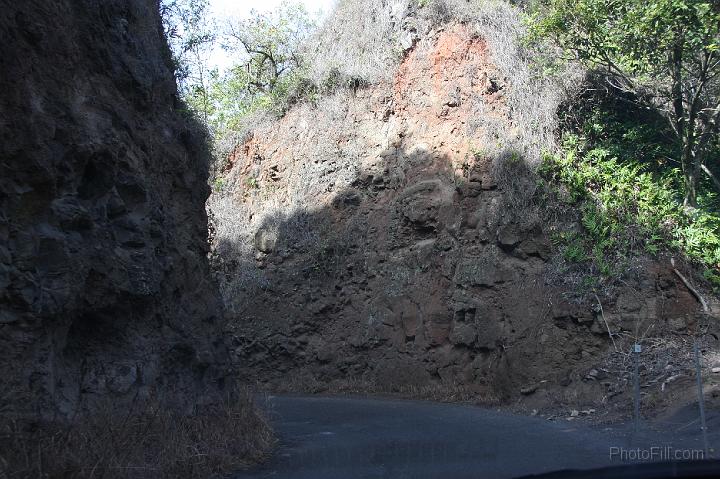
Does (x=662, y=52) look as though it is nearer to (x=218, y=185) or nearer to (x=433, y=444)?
(x=433, y=444)

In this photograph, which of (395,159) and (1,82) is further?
(395,159)

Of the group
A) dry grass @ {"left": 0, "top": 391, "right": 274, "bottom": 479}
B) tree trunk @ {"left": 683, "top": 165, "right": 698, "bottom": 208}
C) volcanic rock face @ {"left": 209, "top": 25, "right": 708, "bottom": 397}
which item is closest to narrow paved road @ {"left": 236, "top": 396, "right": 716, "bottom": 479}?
dry grass @ {"left": 0, "top": 391, "right": 274, "bottom": 479}

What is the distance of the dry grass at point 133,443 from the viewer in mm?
5848

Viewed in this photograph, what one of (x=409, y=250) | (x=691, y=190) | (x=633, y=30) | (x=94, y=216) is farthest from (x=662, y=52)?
(x=94, y=216)

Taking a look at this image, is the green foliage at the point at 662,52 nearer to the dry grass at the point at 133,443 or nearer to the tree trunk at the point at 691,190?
the tree trunk at the point at 691,190

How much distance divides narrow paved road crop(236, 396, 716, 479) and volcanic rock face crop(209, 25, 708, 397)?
3047 mm

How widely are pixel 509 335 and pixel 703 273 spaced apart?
4.46 metres

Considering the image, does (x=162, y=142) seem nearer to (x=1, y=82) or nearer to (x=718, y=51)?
(x=1, y=82)

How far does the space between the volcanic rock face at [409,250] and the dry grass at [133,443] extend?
7759mm

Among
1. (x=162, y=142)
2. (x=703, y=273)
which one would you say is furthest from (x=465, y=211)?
(x=162, y=142)

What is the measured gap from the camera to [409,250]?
20.7 meters

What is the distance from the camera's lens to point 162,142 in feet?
37.0

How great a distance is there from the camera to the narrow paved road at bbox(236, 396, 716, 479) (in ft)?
26.4

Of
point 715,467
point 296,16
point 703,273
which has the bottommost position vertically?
point 715,467
